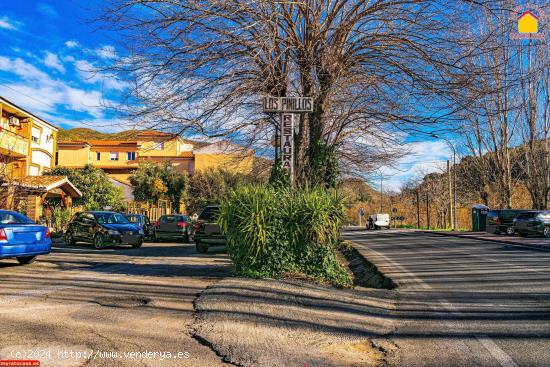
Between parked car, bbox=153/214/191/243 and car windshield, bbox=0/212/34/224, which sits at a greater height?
car windshield, bbox=0/212/34/224

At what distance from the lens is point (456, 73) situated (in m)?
9.65

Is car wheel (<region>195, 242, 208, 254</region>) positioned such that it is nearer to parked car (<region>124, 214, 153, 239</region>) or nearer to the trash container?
parked car (<region>124, 214, 153, 239</region>)

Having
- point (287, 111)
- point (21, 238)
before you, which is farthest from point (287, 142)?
point (21, 238)

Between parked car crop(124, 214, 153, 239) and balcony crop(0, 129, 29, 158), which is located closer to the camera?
parked car crop(124, 214, 153, 239)

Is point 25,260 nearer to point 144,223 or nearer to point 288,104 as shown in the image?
point 288,104

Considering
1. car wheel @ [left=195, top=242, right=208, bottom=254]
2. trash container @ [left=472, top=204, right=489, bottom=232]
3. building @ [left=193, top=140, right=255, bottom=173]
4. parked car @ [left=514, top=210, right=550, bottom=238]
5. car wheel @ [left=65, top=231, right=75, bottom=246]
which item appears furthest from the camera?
trash container @ [left=472, top=204, right=489, bottom=232]

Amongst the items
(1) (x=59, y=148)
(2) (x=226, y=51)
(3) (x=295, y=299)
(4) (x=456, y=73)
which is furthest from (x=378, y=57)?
(1) (x=59, y=148)

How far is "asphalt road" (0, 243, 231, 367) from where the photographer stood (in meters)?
4.13

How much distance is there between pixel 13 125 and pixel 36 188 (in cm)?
1274

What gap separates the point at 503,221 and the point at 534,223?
3.66 metres

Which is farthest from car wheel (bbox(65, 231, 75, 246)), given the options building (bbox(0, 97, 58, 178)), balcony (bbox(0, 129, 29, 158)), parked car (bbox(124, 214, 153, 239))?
building (bbox(0, 97, 58, 178))

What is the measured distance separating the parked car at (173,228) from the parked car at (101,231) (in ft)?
12.6

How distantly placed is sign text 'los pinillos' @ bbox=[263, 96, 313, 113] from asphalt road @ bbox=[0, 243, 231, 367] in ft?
11.9

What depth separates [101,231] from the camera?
55.7 feet
